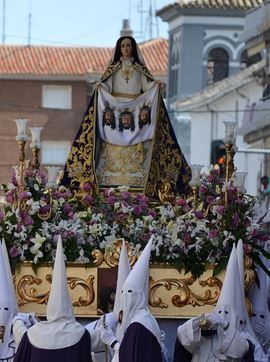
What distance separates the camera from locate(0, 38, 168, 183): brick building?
200ft

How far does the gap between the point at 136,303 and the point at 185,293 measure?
1772 millimetres

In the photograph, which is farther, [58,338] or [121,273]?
[121,273]

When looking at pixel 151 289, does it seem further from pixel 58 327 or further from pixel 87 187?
pixel 58 327

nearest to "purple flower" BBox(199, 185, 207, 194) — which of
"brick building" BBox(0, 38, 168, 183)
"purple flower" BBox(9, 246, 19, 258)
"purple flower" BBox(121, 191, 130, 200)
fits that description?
"purple flower" BBox(121, 191, 130, 200)

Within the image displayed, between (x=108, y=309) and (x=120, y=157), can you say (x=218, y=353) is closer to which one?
(x=108, y=309)

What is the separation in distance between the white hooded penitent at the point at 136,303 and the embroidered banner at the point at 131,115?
2.96 meters

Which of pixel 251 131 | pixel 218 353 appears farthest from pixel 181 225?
pixel 251 131

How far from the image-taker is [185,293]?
17578 millimetres

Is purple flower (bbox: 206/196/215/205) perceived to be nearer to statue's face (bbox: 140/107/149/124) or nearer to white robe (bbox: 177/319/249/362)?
statue's face (bbox: 140/107/149/124)

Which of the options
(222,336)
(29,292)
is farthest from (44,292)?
(222,336)

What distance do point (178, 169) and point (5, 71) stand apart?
145ft

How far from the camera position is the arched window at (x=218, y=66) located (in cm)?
6219

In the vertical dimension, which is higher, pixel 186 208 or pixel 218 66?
pixel 218 66

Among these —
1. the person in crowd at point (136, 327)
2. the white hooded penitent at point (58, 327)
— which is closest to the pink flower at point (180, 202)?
the person in crowd at point (136, 327)
